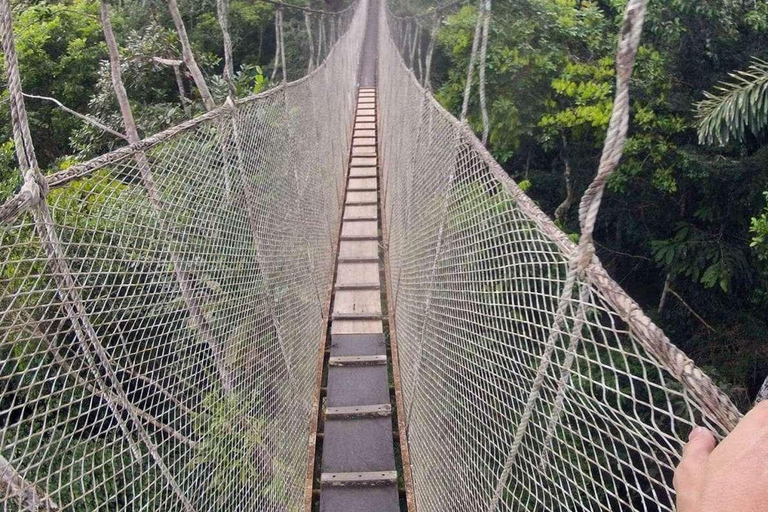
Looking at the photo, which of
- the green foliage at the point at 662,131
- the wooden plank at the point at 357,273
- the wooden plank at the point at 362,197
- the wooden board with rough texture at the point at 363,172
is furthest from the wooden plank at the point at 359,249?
the wooden board with rough texture at the point at 363,172

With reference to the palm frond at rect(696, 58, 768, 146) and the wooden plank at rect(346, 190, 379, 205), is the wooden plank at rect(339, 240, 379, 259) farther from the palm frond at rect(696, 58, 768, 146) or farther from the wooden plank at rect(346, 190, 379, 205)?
the palm frond at rect(696, 58, 768, 146)

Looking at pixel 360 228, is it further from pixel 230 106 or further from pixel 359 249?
pixel 230 106

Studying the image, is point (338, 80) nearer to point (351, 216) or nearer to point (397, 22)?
point (351, 216)

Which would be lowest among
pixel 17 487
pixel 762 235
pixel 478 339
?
pixel 762 235

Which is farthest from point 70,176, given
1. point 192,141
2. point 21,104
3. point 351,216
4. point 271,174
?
point 351,216

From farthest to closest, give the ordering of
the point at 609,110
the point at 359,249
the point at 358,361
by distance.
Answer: the point at 609,110 < the point at 359,249 < the point at 358,361

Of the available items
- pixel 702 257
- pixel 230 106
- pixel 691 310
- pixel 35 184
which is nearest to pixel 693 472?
pixel 35 184

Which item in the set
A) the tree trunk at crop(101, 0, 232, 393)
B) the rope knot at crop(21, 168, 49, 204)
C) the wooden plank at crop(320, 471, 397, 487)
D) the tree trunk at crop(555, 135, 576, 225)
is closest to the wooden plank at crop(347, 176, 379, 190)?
the tree trunk at crop(555, 135, 576, 225)
